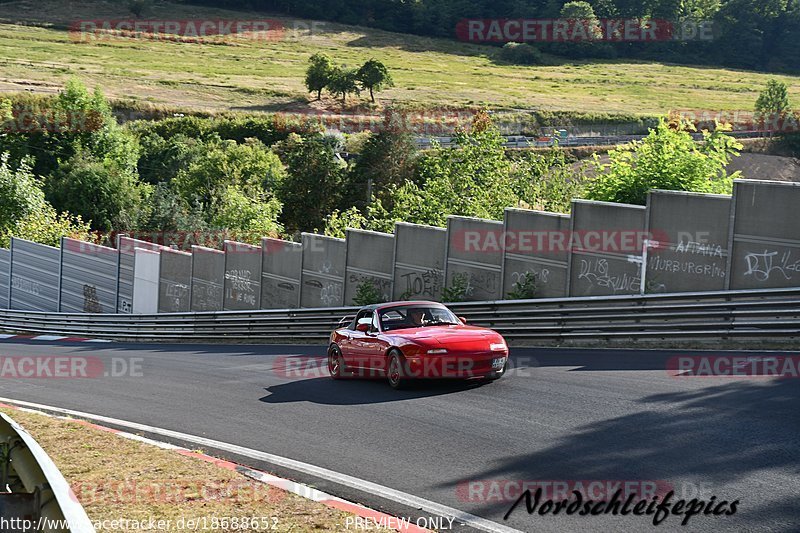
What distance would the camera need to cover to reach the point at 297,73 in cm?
13025

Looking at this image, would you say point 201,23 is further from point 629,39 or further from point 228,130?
point 629,39

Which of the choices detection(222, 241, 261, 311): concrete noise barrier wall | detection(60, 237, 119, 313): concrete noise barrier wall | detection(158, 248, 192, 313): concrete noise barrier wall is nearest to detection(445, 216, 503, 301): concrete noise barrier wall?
detection(222, 241, 261, 311): concrete noise barrier wall

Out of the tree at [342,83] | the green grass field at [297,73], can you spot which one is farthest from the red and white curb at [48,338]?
the tree at [342,83]

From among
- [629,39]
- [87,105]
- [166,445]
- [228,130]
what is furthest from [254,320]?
[629,39]

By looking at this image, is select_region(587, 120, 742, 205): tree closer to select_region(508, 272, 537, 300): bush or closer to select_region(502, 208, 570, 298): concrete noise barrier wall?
select_region(502, 208, 570, 298): concrete noise barrier wall

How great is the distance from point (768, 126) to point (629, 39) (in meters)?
71.8

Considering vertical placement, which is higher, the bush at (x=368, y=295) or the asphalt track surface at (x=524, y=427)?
the asphalt track surface at (x=524, y=427)

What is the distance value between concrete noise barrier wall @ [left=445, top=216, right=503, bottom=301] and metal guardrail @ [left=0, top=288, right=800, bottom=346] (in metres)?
1.36

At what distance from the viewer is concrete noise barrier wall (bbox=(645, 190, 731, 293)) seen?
54.0 feet

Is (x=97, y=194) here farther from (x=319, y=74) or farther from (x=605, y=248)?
(x=605, y=248)

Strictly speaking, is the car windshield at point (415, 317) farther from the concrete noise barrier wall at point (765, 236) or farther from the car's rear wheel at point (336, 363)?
the concrete noise barrier wall at point (765, 236)

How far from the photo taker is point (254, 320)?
89.3 ft

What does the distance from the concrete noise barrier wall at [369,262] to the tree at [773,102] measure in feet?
217

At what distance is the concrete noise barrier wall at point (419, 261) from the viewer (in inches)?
905
